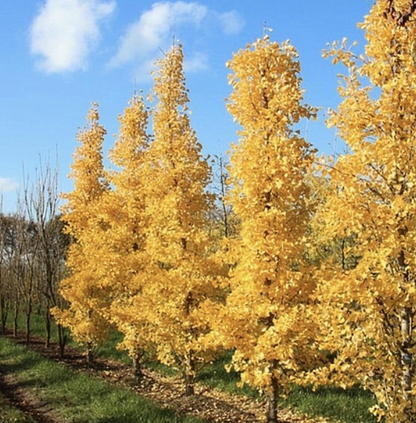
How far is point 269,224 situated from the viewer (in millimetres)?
7844

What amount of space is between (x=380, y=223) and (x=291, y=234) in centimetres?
226

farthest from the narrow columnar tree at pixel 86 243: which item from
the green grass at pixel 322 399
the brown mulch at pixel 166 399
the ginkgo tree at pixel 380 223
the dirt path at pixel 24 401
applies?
the ginkgo tree at pixel 380 223

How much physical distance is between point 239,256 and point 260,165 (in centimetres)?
164

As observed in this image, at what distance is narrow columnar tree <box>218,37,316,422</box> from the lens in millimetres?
7488

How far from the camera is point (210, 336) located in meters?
8.11

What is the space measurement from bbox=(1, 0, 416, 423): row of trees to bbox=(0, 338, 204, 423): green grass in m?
1.51

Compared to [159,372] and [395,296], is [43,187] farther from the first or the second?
[395,296]

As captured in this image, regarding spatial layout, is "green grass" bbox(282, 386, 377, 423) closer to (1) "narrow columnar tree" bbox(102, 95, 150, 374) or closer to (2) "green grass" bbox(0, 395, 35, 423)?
(1) "narrow columnar tree" bbox(102, 95, 150, 374)

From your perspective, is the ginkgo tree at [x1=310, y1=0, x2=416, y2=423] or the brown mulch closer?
the ginkgo tree at [x1=310, y1=0, x2=416, y2=423]

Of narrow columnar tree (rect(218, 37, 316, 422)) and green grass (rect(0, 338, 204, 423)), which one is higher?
narrow columnar tree (rect(218, 37, 316, 422))

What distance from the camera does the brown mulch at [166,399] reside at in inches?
411

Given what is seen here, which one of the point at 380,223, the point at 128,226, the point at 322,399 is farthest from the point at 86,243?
the point at 380,223

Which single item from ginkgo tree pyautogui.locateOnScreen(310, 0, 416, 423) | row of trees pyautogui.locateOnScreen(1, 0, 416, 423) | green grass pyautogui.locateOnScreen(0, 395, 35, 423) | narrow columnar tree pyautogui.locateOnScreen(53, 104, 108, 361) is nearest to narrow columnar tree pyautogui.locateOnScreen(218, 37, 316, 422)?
row of trees pyautogui.locateOnScreen(1, 0, 416, 423)

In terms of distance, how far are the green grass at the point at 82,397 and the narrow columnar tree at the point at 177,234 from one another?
1487mm
